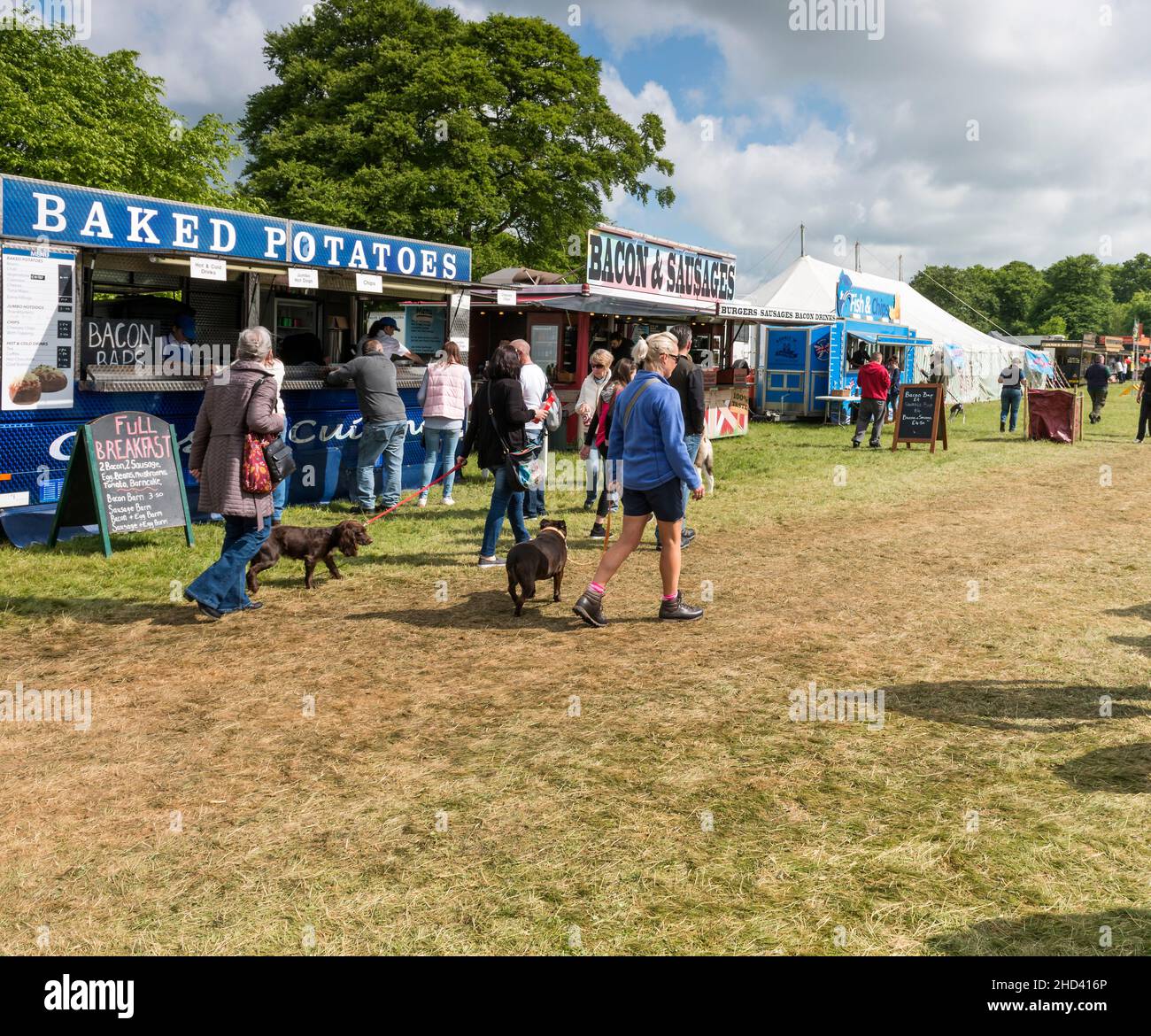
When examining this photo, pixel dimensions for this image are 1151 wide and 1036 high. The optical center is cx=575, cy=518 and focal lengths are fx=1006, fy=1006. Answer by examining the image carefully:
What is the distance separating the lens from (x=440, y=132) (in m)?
29.9

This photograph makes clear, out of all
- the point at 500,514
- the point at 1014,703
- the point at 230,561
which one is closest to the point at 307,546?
the point at 230,561

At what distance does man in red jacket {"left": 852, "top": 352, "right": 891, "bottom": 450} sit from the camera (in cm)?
1897

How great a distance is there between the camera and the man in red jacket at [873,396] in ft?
62.2

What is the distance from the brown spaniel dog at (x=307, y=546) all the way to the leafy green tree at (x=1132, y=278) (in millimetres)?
184712

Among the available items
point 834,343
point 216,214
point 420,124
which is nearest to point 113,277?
point 216,214

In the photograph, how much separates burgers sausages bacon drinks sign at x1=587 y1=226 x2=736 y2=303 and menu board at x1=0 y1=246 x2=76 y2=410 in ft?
35.0

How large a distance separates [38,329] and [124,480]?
144 cm

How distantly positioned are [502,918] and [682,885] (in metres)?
0.65

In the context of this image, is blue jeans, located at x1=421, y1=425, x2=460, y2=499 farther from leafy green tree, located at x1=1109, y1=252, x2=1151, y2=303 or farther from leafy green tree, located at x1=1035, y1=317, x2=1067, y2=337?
leafy green tree, located at x1=1109, y1=252, x2=1151, y2=303

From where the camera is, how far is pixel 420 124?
3159 cm

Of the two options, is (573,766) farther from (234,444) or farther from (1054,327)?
(1054,327)

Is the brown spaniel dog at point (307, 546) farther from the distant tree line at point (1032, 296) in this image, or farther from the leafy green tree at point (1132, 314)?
the leafy green tree at point (1132, 314)

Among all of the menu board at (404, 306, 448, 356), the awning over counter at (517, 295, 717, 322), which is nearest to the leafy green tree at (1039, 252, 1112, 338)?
the awning over counter at (517, 295, 717, 322)

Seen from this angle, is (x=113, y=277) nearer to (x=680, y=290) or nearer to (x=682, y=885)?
(x=682, y=885)
